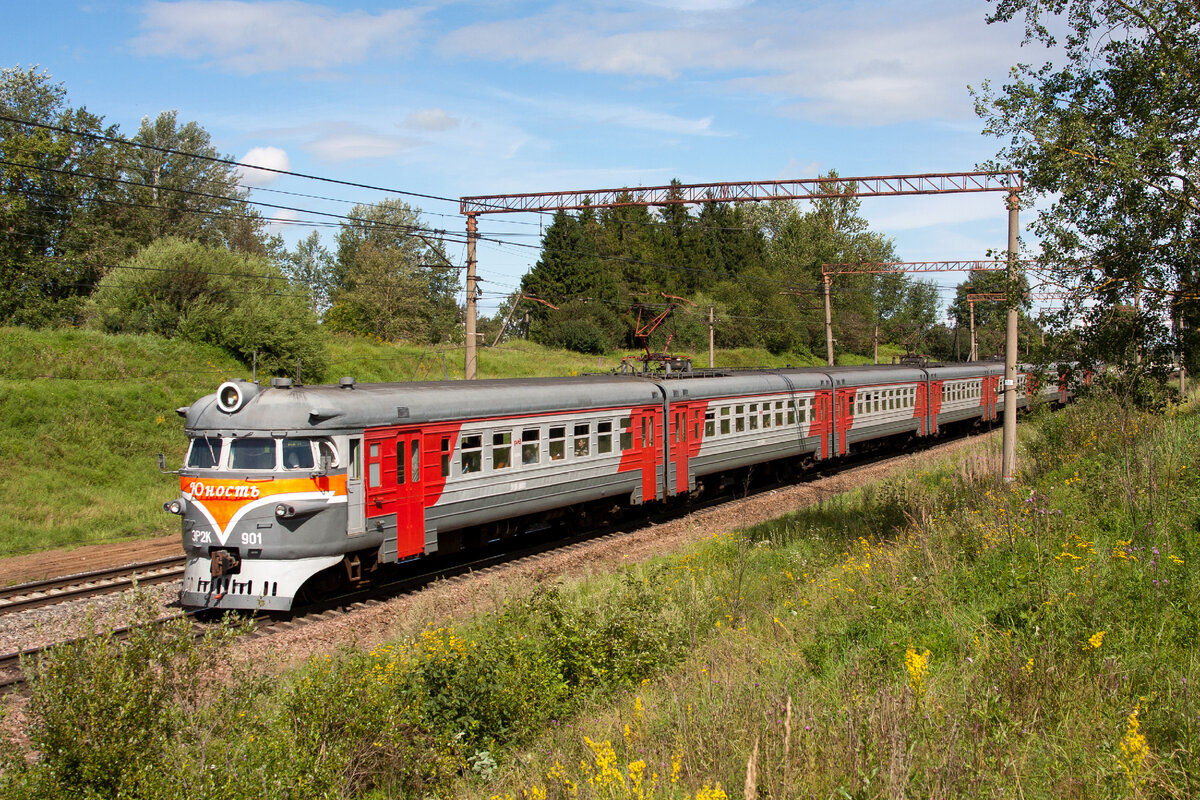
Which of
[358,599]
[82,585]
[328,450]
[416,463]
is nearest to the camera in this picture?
[328,450]

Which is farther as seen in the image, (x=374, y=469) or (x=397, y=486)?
(x=397, y=486)

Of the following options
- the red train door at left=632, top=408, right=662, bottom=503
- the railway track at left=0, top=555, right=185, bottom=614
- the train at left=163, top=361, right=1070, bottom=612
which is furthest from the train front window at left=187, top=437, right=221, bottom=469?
the red train door at left=632, top=408, right=662, bottom=503

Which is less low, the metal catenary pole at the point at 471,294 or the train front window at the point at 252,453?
the metal catenary pole at the point at 471,294

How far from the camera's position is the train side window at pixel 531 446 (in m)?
14.6

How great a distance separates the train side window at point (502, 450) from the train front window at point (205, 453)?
4.23 m


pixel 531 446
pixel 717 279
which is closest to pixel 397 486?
pixel 531 446

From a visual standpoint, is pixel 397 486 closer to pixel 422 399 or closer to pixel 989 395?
pixel 422 399

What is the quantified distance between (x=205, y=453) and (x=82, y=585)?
345cm

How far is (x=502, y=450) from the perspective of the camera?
1422cm

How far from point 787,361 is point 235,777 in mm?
62341

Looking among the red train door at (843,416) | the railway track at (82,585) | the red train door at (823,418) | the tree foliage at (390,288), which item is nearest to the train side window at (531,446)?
the railway track at (82,585)

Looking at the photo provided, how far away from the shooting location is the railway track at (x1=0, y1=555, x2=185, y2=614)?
11852mm

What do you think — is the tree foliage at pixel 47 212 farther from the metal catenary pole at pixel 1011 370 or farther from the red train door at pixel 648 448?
the metal catenary pole at pixel 1011 370

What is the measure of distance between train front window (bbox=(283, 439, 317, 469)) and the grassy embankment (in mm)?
8301
